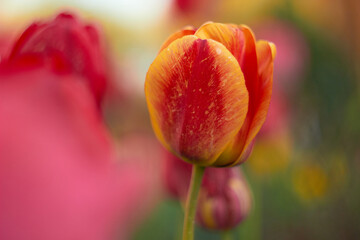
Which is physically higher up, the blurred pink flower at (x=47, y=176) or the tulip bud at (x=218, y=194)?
the blurred pink flower at (x=47, y=176)

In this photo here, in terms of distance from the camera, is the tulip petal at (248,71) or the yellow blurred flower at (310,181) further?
the yellow blurred flower at (310,181)

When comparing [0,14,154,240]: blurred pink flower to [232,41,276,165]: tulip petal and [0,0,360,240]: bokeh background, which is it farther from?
[0,0,360,240]: bokeh background

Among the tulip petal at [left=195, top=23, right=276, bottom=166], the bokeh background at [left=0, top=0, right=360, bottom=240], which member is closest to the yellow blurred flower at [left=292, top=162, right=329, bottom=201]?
the bokeh background at [left=0, top=0, right=360, bottom=240]

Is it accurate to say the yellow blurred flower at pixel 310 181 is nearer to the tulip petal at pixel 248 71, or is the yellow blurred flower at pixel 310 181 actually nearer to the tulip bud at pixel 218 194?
the tulip bud at pixel 218 194

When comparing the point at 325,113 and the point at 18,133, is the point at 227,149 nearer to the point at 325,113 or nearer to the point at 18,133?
the point at 18,133

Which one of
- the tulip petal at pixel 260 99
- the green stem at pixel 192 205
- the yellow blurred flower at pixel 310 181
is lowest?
the yellow blurred flower at pixel 310 181

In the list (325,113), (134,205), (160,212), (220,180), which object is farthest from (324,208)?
(134,205)

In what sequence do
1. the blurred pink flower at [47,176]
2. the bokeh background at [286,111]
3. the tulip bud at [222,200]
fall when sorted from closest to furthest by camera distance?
the blurred pink flower at [47,176] → the tulip bud at [222,200] → the bokeh background at [286,111]

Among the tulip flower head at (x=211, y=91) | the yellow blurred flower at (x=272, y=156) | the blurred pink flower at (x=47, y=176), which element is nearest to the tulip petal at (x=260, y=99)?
the tulip flower head at (x=211, y=91)
